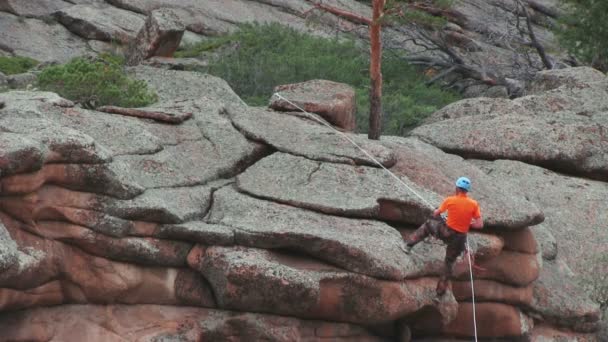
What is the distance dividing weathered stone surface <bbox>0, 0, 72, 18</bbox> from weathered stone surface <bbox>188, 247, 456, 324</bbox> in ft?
68.5

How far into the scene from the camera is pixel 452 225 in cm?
1670

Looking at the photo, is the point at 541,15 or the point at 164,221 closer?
the point at 164,221

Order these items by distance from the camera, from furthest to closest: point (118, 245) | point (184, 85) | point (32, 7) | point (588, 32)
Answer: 1. point (588, 32)
2. point (32, 7)
3. point (184, 85)
4. point (118, 245)

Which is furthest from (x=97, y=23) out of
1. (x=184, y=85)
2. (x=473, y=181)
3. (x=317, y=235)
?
(x=317, y=235)

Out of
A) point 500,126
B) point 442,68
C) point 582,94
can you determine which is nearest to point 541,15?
point 442,68

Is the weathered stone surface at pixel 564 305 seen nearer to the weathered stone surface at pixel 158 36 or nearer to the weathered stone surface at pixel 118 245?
the weathered stone surface at pixel 118 245

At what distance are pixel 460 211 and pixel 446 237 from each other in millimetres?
476

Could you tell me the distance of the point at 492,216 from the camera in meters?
18.7

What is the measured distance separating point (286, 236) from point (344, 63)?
60.7 ft

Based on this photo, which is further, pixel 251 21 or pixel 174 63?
pixel 251 21

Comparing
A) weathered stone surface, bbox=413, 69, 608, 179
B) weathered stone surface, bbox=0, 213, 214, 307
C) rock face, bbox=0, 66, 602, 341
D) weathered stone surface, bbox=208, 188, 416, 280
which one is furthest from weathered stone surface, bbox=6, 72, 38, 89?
weathered stone surface, bbox=0, 213, 214, 307

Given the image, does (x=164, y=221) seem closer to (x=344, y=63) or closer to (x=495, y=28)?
(x=344, y=63)

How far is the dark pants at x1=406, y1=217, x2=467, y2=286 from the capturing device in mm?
16828

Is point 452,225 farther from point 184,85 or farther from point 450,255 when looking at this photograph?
point 184,85
